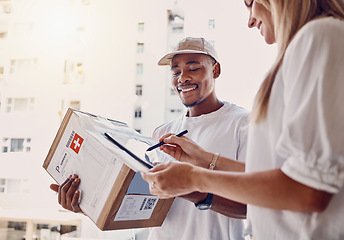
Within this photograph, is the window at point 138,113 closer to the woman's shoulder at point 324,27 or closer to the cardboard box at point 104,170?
the cardboard box at point 104,170

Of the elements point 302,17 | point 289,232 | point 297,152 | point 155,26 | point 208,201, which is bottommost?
point 208,201

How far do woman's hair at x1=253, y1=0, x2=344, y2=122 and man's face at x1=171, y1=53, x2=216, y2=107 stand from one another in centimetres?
83

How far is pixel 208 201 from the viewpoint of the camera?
103cm

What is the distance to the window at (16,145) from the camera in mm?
2695

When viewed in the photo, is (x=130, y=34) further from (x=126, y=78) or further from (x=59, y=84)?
(x=59, y=84)

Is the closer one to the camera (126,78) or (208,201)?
(208,201)

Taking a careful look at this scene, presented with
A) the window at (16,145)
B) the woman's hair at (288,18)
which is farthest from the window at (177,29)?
the woman's hair at (288,18)

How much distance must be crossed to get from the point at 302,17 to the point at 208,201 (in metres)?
0.62

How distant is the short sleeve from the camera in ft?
1.66

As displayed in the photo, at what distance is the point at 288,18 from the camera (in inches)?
24.5

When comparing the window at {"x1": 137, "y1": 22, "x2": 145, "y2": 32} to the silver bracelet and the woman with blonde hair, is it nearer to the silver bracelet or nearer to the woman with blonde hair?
the silver bracelet

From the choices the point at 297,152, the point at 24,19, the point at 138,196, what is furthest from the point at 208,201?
the point at 24,19

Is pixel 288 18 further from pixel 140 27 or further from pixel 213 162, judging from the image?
pixel 140 27

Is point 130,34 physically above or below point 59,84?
above
